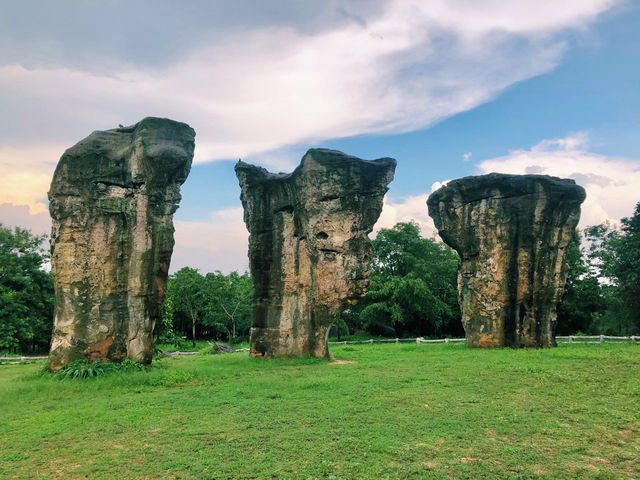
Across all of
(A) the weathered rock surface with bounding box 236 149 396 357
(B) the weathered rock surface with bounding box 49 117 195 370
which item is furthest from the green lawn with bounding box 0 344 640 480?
(A) the weathered rock surface with bounding box 236 149 396 357

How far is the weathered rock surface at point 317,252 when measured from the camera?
19.5 metres

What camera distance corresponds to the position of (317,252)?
19781mm

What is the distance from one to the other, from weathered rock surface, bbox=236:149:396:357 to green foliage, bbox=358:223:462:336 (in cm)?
1896

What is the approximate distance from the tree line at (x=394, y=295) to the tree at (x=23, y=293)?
56 millimetres

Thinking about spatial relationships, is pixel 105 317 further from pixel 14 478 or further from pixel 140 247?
pixel 14 478

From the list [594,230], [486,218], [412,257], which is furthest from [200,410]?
[594,230]

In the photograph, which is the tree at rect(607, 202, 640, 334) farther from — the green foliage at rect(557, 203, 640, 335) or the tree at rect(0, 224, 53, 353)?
the tree at rect(0, 224, 53, 353)

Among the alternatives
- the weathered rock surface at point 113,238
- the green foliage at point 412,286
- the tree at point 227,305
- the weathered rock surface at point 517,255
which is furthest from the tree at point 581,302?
the weathered rock surface at point 113,238

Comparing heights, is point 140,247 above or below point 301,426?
above

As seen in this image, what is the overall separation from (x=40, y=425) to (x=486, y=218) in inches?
762

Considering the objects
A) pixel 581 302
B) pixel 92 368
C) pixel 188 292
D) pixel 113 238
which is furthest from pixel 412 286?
pixel 92 368

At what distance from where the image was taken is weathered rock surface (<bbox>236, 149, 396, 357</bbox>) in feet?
64.1

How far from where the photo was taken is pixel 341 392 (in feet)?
40.7

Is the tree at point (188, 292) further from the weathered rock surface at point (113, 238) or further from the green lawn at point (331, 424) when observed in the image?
the green lawn at point (331, 424)
